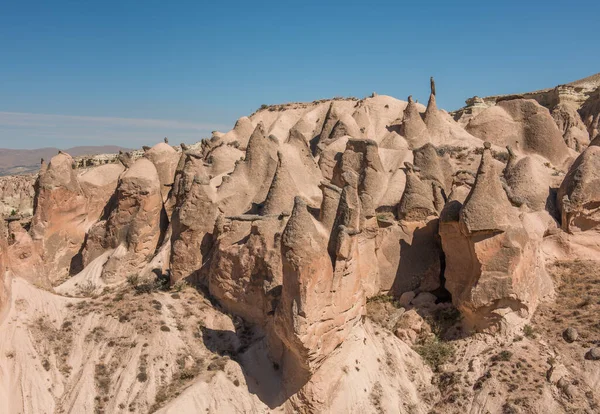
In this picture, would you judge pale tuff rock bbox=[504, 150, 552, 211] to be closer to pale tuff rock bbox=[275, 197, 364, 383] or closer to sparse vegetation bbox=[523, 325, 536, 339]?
sparse vegetation bbox=[523, 325, 536, 339]

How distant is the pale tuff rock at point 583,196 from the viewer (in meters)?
18.6

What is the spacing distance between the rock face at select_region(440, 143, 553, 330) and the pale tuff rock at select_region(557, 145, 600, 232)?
3666 millimetres

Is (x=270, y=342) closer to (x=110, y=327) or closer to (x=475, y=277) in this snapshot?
(x=110, y=327)

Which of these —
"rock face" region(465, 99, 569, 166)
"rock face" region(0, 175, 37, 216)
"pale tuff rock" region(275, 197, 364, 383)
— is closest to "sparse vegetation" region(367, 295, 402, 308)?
"pale tuff rock" region(275, 197, 364, 383)

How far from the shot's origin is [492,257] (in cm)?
1535

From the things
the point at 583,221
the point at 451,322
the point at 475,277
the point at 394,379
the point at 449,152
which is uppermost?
the point at 449,152

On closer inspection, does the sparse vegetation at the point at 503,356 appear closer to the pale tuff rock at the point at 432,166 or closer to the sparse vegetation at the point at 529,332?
the sparse vegetation at the point at 529,332

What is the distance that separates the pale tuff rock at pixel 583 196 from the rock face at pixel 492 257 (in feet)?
12.0

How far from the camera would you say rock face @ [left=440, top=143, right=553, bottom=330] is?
1526cm

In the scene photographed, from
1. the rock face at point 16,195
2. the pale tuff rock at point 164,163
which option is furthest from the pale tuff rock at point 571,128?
the rock face at point 16,195

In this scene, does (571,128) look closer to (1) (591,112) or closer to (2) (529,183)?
(1) (591,112)

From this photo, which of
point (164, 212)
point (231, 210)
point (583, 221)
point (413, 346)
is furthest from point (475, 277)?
point (164, 212)

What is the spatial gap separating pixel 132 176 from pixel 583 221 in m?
17.7

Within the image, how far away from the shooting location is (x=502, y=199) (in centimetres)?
1563
